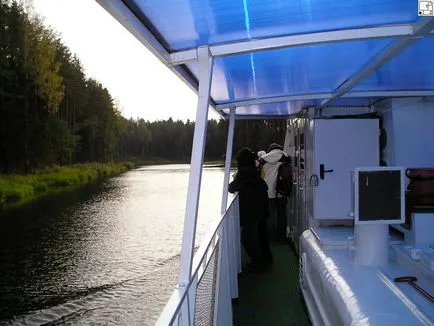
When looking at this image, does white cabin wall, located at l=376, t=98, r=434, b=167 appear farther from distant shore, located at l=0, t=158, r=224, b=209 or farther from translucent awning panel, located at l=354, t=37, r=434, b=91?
distant shore, located at l=0, t=158, r=224, b=209

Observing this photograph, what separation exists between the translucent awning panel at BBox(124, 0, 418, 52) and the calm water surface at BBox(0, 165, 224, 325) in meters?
5.06

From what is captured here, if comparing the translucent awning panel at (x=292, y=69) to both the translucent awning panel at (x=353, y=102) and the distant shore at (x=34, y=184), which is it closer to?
the translucent awning panel at (x=353, y=102)

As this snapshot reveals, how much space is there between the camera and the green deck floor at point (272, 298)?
4883 mm

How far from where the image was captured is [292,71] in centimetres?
404

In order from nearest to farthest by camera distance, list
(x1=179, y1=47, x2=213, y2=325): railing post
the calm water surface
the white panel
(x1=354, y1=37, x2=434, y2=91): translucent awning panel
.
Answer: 1. (x1=179, y1=47, x2=213, y2=325): railing post
2. (x1=354, y1=37, x2=434, y2=91): translucent awning panel
3. the white panel
4. the calm water surface

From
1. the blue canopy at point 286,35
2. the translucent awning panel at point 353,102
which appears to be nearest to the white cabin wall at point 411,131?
the translucent awning panel at point 353,102

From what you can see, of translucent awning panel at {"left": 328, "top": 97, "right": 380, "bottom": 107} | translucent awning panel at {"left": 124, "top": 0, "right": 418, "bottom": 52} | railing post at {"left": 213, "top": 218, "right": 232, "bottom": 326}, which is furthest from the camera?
translucent awning panel at {"left": 328, "top": 97, "right": 380, "bottom": 107}

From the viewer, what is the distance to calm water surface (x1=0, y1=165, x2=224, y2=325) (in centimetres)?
853

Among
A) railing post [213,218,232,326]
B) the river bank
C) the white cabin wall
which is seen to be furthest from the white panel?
the river bank

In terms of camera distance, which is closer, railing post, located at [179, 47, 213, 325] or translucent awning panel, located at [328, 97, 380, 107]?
railing post, located at [179, 47, 213, 325]

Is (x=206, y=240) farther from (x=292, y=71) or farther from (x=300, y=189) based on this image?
(x=300, y=189)

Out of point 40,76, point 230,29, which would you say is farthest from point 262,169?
point 40,76

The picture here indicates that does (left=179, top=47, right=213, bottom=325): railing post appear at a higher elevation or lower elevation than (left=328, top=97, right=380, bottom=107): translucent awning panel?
lower

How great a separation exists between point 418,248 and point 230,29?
2.44 m
